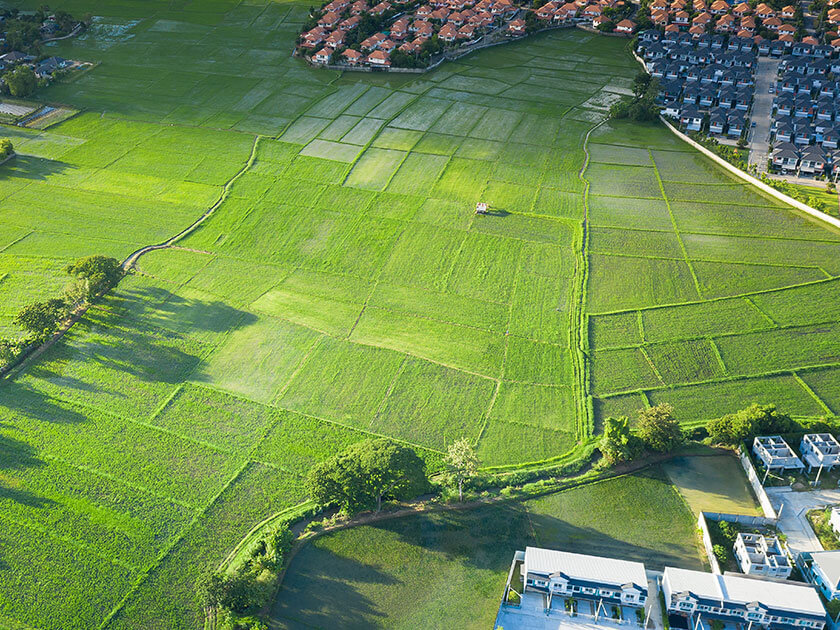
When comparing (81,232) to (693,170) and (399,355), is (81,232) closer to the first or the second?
(399,355)

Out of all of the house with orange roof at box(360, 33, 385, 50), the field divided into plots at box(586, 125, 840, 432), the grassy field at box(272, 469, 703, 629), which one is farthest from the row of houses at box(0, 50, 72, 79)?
the grassy field at box(272, 469, 703, 629)

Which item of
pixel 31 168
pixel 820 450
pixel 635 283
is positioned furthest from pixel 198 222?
pixel 820 450

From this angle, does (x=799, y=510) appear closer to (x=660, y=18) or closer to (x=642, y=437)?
(x=642, y=437)

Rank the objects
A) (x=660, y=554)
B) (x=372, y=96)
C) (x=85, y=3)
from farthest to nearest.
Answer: (x=85, y=3)
(x=372, y=96)
(x=660, y=554)

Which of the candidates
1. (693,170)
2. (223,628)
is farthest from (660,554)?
(693,170)

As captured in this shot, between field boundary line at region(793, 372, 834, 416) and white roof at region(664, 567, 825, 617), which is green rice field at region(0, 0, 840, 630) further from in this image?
white roof at region(664, 567, 825, 617)

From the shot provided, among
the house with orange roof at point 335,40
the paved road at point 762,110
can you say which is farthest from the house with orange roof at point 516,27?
the paved road at point 762,110
